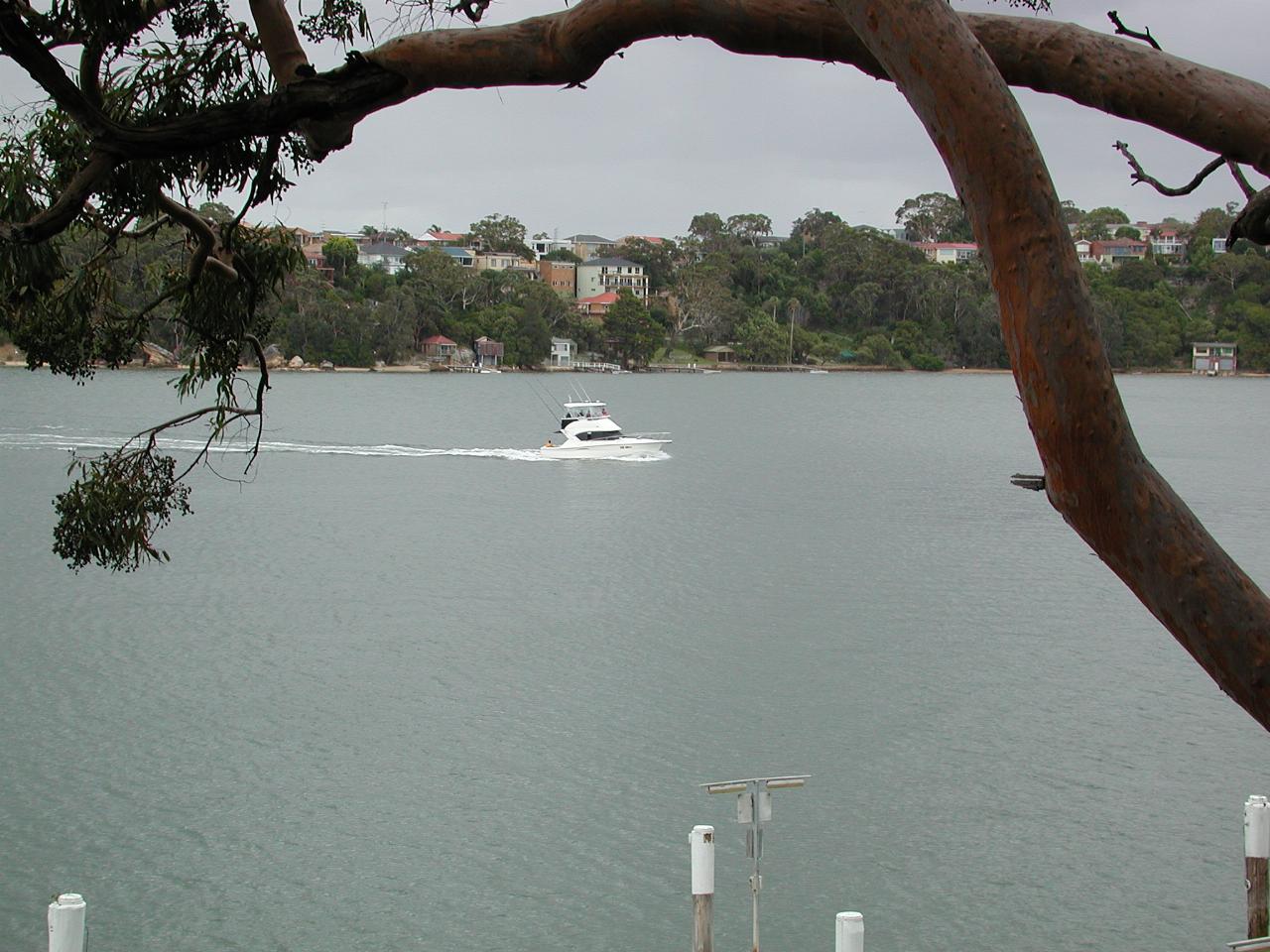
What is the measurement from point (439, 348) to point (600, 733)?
7697 centimetres

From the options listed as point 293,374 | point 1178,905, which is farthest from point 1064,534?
point 293,374

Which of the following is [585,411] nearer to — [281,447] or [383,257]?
[281,447]

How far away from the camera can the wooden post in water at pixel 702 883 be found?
21.9 ft

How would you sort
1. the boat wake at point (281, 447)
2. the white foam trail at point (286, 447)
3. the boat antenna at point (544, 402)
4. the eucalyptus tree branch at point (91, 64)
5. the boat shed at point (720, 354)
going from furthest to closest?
the boat shed at point (720, 354) < the boat antenna at point (544, 402) < the white foam trail at point (286, 447) < the boat wake at point (281, 447) < the eucalyptus tree branch at point (91, 64)

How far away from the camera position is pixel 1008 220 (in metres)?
2.37

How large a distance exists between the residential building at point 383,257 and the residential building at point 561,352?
10755 millimetres

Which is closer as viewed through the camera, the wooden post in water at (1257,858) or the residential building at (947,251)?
the wooden post in water at (1257,858)

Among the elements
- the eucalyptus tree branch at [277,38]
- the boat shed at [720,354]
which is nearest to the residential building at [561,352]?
the boat shed at [720,354]

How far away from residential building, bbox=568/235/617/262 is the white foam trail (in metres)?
73.0

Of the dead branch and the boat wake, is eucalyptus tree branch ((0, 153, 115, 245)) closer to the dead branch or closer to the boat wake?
the dead branch

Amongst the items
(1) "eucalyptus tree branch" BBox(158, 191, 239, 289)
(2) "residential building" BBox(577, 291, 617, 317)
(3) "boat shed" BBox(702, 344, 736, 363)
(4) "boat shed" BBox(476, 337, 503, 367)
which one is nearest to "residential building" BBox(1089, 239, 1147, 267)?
(3) "boat shed" BBox(702, 344, 736, 363)

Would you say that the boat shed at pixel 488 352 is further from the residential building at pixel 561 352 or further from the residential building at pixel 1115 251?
the residential building at pixel 1115 251

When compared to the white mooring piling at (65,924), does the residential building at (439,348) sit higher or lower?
higher

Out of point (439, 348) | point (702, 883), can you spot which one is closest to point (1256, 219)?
point (702, 883)
